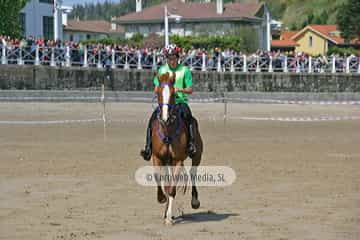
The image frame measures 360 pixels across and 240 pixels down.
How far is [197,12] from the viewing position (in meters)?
81.4

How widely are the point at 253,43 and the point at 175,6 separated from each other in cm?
1013

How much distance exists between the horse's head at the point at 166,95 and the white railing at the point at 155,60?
76.1 feet

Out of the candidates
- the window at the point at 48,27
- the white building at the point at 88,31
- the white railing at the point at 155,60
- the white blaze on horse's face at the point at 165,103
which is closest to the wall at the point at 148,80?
the white railing at the point at 155,60

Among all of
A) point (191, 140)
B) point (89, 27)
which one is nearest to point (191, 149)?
point (191, 140)

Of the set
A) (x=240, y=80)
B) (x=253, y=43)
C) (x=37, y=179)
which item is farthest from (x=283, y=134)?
(x=253, y=43)

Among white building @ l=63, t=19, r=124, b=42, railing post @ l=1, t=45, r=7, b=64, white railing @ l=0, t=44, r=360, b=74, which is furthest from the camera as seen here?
white building @ l=63, t=19, r=124, b=42

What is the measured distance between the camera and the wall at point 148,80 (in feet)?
119

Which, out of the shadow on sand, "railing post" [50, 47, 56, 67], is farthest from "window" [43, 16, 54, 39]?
the shadow on sand

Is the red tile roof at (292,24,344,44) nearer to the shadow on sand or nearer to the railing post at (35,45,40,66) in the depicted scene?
the railing post at (35,45,40,66)

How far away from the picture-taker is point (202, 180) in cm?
1338

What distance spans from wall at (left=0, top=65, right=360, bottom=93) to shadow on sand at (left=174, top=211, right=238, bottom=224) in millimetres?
25064

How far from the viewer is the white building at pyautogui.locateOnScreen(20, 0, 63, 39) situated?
53.5 m

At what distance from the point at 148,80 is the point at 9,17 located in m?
7.48

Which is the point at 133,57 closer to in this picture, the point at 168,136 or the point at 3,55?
the point at 3,55
